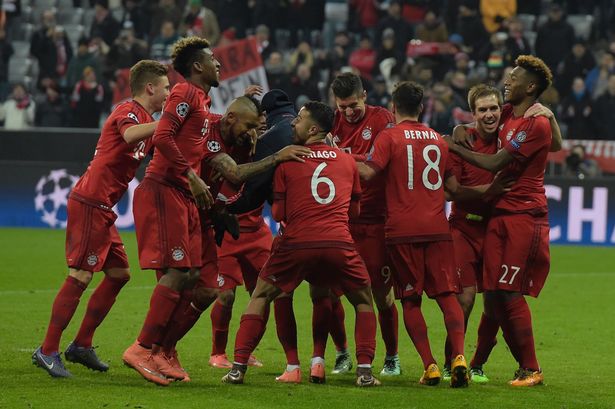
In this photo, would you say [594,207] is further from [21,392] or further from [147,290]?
[21,392]

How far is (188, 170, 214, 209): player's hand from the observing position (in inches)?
323

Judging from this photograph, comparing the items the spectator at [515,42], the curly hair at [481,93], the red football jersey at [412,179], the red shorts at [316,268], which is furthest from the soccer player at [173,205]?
the spectator at [515,42]

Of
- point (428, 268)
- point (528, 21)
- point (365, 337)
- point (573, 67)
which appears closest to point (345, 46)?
→ point (528, 21)

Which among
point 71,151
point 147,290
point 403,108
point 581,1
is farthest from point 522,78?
→ point 581,1

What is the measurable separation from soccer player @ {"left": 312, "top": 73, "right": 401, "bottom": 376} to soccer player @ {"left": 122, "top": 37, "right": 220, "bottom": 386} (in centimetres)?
110

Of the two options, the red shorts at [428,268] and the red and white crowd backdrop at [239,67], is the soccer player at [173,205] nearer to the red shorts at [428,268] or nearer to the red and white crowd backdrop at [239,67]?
the red shorts at [428,268]

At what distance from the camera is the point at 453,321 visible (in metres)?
8.51

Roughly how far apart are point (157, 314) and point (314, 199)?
1302 mm

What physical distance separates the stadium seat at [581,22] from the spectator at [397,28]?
3307 mm

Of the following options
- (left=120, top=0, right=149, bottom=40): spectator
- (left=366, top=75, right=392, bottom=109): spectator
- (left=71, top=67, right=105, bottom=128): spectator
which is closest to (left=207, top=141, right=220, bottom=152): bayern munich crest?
(left=366, top=75, right=392, bottom=109): spectator

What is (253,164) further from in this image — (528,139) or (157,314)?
(528,139)

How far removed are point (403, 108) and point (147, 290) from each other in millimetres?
6418

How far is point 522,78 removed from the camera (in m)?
8.80

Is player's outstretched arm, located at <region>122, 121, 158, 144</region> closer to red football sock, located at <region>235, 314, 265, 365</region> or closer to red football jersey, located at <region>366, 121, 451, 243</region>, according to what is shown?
red football sock, located at <region>235, 314, 265, 365</region>
